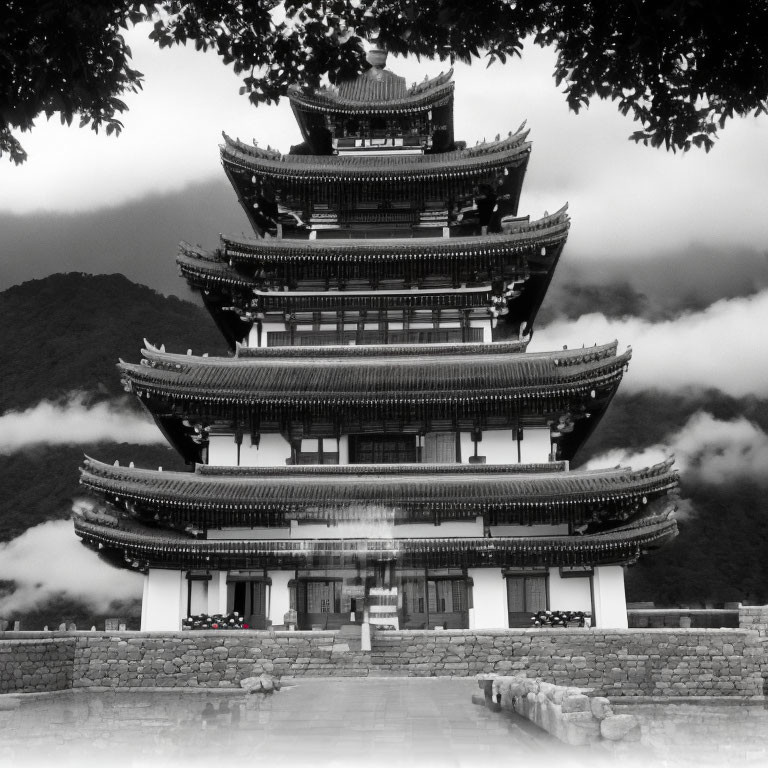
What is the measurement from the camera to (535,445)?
29141mm

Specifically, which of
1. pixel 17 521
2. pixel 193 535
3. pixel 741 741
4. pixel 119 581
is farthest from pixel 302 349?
pixel 17 521

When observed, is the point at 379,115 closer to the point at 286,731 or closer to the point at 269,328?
the point at 269,328

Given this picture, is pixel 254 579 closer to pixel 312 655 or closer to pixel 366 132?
pixel 312 655

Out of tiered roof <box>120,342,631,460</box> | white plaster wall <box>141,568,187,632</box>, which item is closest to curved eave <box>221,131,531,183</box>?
tiered roof <box>120,342,631,460</box>

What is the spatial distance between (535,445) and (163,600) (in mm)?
12470

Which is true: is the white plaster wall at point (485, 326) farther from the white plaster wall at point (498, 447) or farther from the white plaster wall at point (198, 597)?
the white plaster wall at point (198, 597)

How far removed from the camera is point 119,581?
56719 mm

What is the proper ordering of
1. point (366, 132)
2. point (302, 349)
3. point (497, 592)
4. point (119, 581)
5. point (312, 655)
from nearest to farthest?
point (312, 655) → point (497, 592) → point (302, 349) → point (366, 132) → point (119, 581)

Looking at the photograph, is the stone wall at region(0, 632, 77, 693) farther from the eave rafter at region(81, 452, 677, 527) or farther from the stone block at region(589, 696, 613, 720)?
the stone block at region(589, 696, 613, 720)

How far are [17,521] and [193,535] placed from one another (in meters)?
37.6

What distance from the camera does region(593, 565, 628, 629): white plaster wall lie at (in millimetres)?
26641

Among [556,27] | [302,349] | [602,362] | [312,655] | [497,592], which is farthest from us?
[302,349]

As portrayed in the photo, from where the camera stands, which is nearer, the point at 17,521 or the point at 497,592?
the point at 497,592

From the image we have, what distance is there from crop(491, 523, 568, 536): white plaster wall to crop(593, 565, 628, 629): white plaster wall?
5.08 ft
